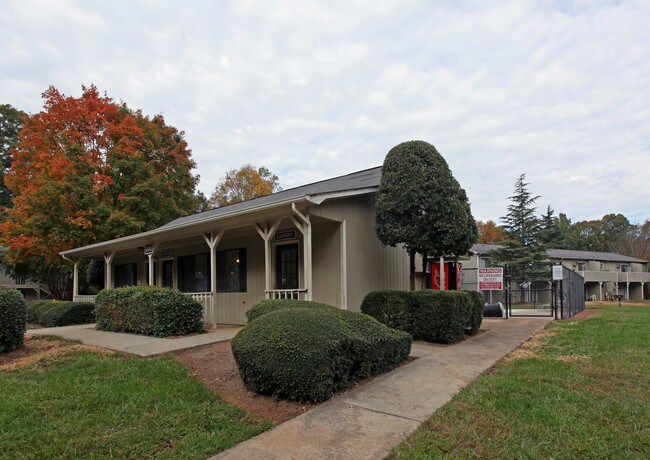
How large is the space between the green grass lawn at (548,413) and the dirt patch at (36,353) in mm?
5628

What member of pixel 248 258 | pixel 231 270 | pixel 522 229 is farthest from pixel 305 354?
pixel 522 229

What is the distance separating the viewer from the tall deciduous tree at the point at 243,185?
3338 centimetres

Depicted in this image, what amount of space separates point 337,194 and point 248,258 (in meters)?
4.16

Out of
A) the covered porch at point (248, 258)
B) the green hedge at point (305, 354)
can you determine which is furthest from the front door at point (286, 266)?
the green hedge at point (305, 354)

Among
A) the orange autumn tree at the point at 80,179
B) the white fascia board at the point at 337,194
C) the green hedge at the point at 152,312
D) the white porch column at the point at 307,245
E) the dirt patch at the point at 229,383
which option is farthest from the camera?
the orange autumn tree at the point at 80,179

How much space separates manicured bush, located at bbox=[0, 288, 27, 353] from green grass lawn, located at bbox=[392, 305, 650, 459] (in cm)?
686

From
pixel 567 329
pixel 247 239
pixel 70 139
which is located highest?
pixel 70 139

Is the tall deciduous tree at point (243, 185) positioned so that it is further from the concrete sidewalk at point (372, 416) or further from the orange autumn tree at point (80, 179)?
the concrete sidewalk at point (372, 416)

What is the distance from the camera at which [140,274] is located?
55.5ft

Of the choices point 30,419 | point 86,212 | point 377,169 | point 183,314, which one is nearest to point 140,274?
point 86,212

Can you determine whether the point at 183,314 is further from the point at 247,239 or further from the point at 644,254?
the point at 644,254

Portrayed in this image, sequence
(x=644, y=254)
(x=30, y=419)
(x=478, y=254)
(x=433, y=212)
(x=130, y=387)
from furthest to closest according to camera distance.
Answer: (x=644, y=254) → (x=478, y=254) → (x=433, y=212) → (x=130, y=387) → (x=30, y=419)

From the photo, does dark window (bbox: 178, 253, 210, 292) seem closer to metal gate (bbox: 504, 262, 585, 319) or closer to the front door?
the front door

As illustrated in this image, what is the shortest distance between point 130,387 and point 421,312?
5285 millimetres
